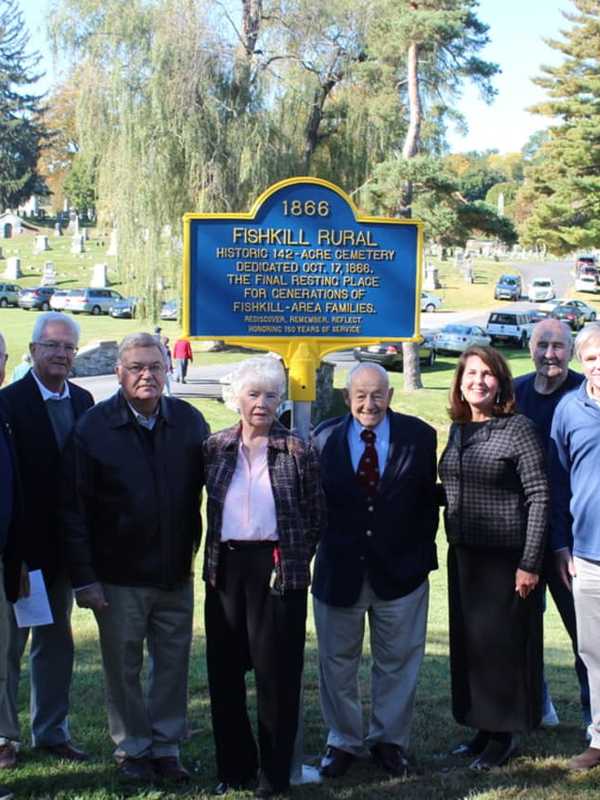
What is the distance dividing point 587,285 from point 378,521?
55.7 meters

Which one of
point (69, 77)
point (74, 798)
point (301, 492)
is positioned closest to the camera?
point (74, 798)

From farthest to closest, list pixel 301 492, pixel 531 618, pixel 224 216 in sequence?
pixel 224 216, pixel 531 618, pixel 301 492

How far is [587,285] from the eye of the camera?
5709cm

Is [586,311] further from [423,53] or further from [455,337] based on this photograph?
[423,53]

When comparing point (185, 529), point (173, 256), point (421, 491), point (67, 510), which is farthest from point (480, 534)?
point (173, 256)

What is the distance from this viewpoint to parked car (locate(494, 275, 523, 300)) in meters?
55.7

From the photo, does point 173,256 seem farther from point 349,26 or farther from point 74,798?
point 74,798

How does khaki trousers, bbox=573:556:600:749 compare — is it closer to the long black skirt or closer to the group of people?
the group of people

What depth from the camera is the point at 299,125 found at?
27297 mm

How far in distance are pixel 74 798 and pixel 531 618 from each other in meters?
2.04

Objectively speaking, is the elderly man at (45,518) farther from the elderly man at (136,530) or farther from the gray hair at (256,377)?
the gray hair at (256,377)

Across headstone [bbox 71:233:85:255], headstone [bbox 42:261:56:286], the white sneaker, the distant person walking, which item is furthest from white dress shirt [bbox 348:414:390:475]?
headstone [bbox 71:233:85:255]

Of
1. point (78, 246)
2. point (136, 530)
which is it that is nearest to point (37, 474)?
point (136, 530)

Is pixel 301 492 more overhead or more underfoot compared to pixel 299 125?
more underfoot
